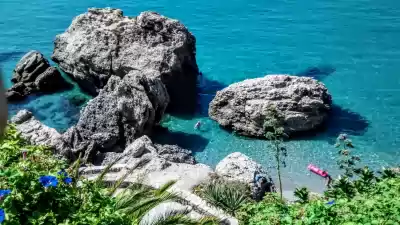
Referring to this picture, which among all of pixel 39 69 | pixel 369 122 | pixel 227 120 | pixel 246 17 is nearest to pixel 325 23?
pixel 246 17

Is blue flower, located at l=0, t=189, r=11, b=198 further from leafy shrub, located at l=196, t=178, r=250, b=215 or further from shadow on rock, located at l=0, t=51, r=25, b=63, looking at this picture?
shadow on rock, located at l=0, t=51, r=25, b=63

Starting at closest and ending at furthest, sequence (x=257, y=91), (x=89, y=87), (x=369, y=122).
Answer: (x=257, y=91)
(x=369, y=122)
(x=89, y=87)

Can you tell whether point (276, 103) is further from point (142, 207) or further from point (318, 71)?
point (142, 207)

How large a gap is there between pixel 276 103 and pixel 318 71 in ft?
16.8

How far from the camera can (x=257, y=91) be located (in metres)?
15.0

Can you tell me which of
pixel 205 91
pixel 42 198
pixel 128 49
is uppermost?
pixel 42 198

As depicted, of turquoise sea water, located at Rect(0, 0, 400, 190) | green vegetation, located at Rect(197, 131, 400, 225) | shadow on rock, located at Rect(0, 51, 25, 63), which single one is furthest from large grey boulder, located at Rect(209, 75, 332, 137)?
shadow on rock, located at Rect(0, 51, 25, 63)

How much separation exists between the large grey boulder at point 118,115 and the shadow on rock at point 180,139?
67 centimetres

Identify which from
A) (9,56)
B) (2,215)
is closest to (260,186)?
(2,215)

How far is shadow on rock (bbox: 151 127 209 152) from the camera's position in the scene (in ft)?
49.3

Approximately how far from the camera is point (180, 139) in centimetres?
1540

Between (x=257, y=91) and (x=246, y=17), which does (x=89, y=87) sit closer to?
(x=257, y=91)

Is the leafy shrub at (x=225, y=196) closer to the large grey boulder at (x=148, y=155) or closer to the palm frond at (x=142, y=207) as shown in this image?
the large grey boulder at (x=148, y=155)

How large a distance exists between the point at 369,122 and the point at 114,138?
7310 mm
